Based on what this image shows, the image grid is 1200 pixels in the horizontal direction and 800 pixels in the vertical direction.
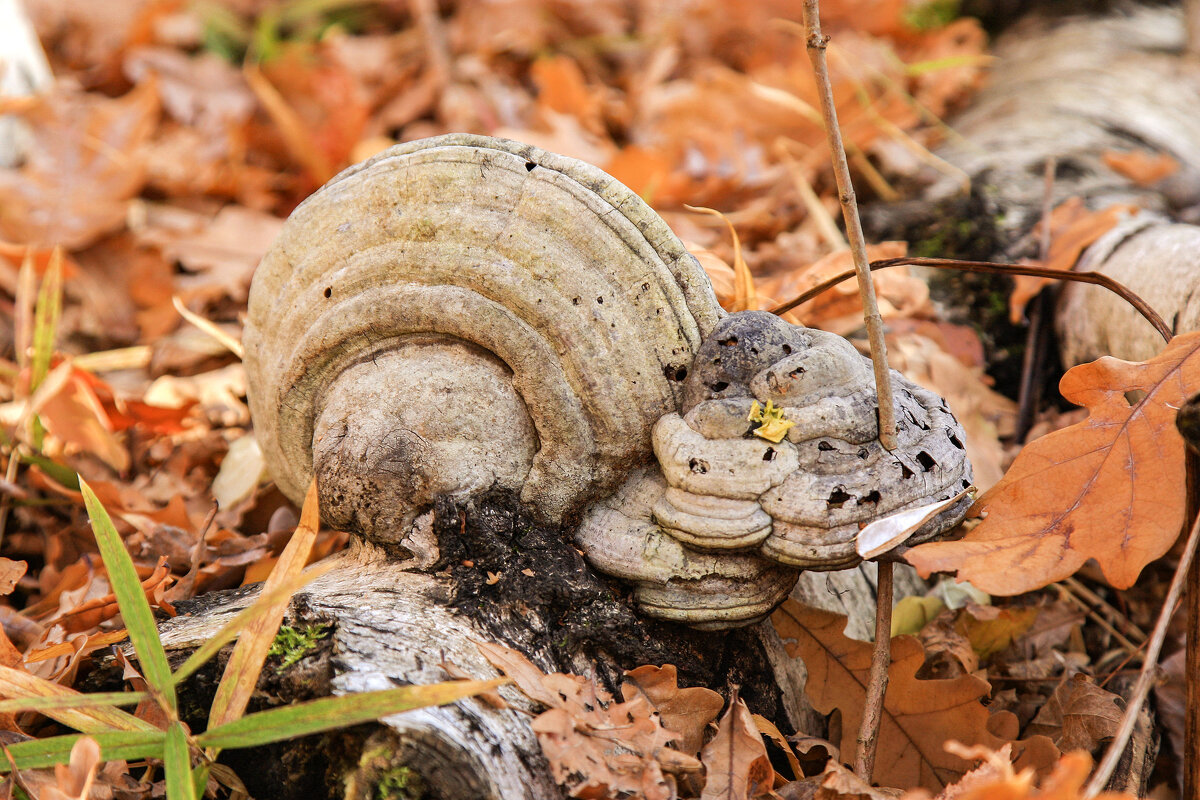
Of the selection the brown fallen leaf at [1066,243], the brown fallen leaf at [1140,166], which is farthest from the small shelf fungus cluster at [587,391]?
the brown fallen leaf at [1140,166]

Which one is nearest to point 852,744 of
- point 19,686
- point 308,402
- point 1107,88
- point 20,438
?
point 308,402

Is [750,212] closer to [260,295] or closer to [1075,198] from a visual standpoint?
[1075,198]

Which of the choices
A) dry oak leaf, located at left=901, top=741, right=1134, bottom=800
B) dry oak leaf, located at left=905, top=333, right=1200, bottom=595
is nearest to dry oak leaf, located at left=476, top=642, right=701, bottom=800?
dry oak leaf, located at left=901, top=741, right=1134, bottom=800

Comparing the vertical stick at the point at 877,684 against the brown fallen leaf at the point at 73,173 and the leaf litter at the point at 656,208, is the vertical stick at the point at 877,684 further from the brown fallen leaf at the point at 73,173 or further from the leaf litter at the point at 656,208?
the brown fallen leaf at the point at 73,173

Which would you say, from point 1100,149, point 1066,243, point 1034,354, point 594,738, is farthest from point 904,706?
point 1100,149

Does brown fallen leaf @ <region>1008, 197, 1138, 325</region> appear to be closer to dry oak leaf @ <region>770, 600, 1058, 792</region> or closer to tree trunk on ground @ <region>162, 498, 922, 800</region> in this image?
dry oak leaf @ <region>770, 600, 1058, 792</region>
